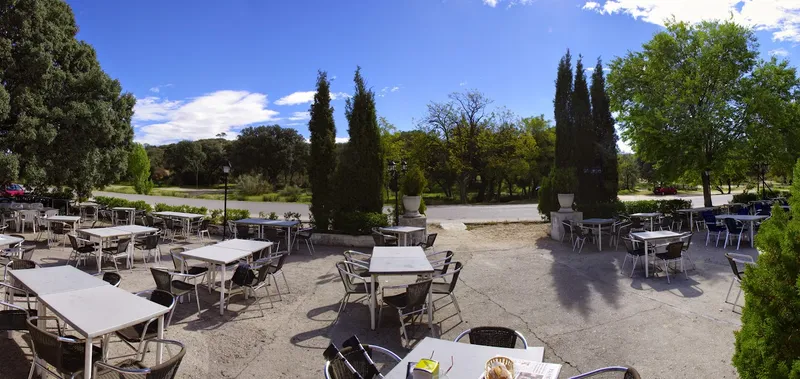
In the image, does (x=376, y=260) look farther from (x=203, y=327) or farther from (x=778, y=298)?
(x=778, y=298)

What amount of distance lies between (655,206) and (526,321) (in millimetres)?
12504

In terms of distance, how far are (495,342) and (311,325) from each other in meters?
2.89

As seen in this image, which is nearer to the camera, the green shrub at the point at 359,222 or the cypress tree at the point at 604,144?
the green shrub at the point at 359,222

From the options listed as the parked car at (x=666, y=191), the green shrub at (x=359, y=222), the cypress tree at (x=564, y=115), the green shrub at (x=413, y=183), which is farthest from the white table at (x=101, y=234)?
the parked car at (x=666, y=191)

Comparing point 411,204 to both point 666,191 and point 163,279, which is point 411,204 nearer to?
point 163,279

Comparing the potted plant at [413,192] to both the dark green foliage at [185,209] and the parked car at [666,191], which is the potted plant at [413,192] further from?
the parked car at [666,191]

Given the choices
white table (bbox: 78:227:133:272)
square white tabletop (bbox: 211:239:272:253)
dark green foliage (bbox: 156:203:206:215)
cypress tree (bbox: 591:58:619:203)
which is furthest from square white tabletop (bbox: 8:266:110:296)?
cypress tree (bbox: 591:58:619:203)

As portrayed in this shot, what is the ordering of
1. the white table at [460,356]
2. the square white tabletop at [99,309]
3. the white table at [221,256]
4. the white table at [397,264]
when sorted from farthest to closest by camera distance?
the white table at [221,256]
the white table at [397,264]
the square white tabletop at [99,309]
the white table at [460,356]

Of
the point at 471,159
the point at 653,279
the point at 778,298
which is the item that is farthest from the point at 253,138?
the point at 778,298

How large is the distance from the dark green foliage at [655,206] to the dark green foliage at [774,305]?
1354cm

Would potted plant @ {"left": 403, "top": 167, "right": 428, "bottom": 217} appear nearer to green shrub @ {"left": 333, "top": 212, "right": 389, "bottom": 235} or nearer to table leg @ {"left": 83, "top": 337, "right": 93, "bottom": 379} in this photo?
green shrub @ {"left": 333, "top": 212, "right": 389, "bottom": 235}

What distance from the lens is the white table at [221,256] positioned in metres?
5.69

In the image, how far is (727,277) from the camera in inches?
291

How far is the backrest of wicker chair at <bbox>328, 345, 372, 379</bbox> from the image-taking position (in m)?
2.55
